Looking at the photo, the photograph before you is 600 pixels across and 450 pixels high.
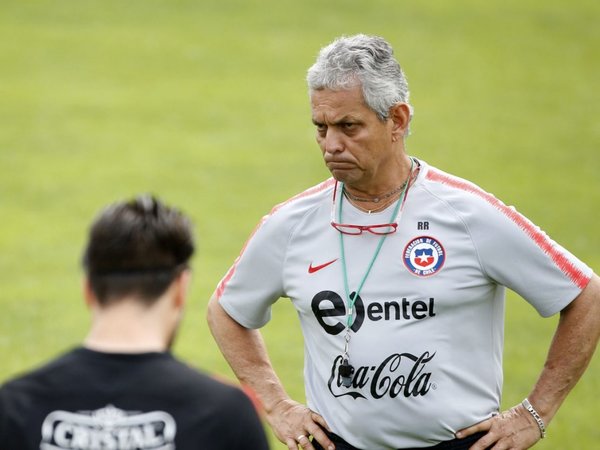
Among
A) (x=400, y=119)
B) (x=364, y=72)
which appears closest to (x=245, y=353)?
(x=400, y=119)

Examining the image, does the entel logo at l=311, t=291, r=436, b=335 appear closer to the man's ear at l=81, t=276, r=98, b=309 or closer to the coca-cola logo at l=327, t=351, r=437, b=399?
the coca-cola logo at l=327, t=351, r=437, b=399

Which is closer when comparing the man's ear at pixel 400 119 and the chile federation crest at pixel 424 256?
the chile federation crest at pixel 424 256

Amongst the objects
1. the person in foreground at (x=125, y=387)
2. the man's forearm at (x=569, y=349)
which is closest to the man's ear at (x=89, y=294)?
the person in foreground at (x=125, y=387)

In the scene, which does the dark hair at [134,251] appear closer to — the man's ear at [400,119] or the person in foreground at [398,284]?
the person in foreground at [398,284]

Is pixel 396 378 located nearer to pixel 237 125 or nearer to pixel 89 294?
pixel 89 294

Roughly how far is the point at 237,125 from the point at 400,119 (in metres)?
15.3

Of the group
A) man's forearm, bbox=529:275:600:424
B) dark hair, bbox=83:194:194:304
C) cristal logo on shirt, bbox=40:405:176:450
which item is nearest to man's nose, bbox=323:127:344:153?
man's forearm, bbox=529:275:600:424

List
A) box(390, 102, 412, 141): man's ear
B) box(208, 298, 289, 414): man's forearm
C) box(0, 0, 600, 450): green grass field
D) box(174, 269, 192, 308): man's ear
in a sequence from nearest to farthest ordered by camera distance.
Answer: box(174, 269, 192, 308): man's ear, box(390, 102, 412, 141): man's ear, box(208, 298, 289, 414): man's forearm, box(0, 0, 600, 450): green grass field

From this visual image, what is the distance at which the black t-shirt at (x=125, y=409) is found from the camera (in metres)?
3.07

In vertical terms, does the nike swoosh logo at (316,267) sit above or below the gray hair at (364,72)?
below

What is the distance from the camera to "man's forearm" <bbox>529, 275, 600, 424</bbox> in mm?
4438

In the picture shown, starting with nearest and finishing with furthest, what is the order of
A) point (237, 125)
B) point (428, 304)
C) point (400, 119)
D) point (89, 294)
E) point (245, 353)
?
1. point (89, 294)
2. point (428, 304)
3. point (400, 119)
4. point (245, 353)
5. point (237, 125)

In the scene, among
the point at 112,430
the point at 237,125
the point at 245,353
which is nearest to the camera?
the point at 112,430

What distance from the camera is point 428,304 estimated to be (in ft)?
14.3
